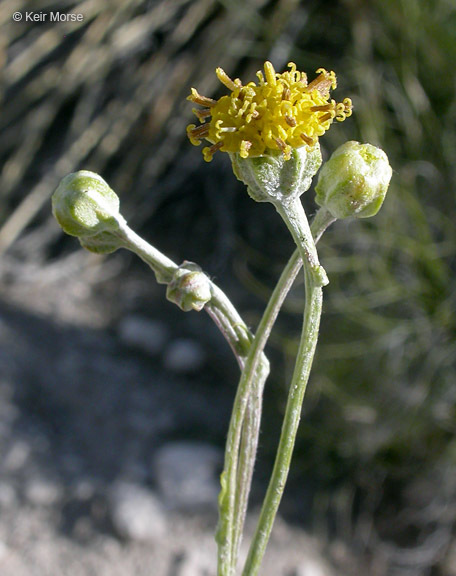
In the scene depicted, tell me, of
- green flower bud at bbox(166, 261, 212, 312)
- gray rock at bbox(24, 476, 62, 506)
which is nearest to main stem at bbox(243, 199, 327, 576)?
green flower bud at bbox(166, 261, 212, 312)

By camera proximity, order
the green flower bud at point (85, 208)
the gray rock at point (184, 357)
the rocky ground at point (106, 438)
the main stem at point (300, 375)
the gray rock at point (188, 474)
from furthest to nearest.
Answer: the gray rock at point (184, 357)
the gray rock at point (188, 474)
the rocky ground at point (106, 438)
the green flower bud at point (85, 208)
the main stem at point (300, 375)

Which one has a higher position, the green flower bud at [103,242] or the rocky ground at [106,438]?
the green flower bud at [103,242]

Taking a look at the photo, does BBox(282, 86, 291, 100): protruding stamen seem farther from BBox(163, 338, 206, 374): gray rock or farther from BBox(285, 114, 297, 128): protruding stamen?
A: BBox(163, 338, 206, 374): gray rock

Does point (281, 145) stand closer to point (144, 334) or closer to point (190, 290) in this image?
point (190, 290)

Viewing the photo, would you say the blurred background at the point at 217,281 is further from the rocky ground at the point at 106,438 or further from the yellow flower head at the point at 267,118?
the yellow flower head at the point at 267,118

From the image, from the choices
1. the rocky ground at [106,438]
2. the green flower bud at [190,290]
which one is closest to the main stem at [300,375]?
the green flower bud at [190,290]

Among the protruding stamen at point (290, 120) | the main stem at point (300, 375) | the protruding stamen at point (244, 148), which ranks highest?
the protruding stamen at point (244, 148)

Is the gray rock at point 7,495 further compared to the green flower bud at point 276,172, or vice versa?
the gray rock at point 7,495
